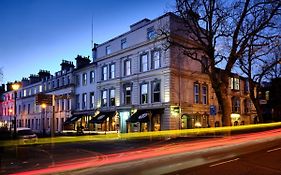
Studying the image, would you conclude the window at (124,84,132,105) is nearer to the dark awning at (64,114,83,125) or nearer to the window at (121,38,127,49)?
the window at (121,38,127,49)

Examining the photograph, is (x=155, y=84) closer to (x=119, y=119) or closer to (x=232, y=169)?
(x=119, y=119)

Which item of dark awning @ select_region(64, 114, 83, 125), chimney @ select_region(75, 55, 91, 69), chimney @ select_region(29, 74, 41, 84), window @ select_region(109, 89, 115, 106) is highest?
chimney @ select_region(75, 55, 91, 69)

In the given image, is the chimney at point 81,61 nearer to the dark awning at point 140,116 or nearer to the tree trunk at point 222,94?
the dark awning at point 140,116

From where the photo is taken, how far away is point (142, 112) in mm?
36562

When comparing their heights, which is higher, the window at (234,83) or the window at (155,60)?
the window at (155,60)

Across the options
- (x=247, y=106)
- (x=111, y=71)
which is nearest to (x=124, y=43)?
(x=111, y=71)

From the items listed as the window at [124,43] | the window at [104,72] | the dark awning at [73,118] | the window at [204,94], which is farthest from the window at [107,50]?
the window at [204,94]

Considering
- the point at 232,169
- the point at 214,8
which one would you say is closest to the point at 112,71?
the point at 214,8

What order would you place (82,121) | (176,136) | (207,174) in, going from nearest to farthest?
(207,174) < (176,136) < (82,121)

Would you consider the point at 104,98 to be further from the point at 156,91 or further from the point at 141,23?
the point at 141,23

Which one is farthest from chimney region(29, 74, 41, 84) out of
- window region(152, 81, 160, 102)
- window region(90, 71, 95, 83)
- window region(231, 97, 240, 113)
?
window region(231, 97, 240, 113)

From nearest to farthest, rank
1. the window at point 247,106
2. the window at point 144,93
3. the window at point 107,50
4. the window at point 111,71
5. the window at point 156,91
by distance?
the window at point 156,91
the window at point 144,93
the window at point 111,71
the window at point 107,50
the window at point 247,106

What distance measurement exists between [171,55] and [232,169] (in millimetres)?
23924

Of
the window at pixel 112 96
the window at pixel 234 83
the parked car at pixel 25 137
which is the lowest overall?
the parked car at pixel 25 137
